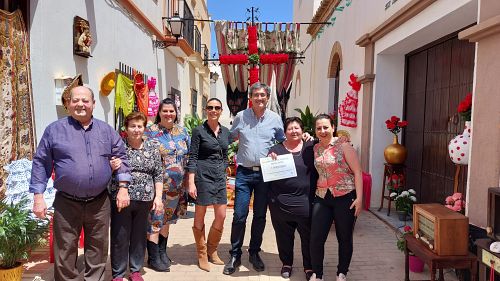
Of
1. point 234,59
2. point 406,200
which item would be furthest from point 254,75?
point 406,200

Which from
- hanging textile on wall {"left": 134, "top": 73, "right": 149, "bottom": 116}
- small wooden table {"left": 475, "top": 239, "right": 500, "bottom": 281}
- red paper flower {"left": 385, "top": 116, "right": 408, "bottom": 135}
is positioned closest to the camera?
small wooden table {"left": 475, "top": 239, "right": 500, "bottom": 281}

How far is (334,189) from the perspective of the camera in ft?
10.4

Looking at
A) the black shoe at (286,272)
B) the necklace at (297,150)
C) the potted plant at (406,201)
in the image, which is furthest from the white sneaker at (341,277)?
the potted plant at (406,201)

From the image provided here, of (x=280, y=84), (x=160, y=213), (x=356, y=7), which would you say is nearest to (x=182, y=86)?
(x=280, y=84)

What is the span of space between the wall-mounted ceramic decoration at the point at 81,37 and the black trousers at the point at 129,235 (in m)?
2.70

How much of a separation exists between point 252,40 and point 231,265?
6.54m

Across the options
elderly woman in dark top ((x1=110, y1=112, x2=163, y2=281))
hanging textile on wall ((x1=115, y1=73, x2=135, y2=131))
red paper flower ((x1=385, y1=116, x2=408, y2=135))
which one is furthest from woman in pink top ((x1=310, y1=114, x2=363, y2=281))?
hanging textile on wall ((x1=115, y1=73, x2=135, y2=131))

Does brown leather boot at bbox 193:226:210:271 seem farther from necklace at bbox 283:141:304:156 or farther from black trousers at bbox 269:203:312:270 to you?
necklace at bbox 283:141:304:156

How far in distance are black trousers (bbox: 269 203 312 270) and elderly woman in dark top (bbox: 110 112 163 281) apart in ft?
3.38

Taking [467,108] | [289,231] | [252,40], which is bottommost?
[289,231]

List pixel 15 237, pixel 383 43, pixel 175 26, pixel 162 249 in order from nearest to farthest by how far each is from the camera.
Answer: pixel 15 237
pixel 162 249
pixel 383 43
pixel 175 26

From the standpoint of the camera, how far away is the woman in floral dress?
3.60 meters

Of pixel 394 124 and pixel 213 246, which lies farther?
pixel 394 124

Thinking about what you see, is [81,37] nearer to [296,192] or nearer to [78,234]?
[78,234]
